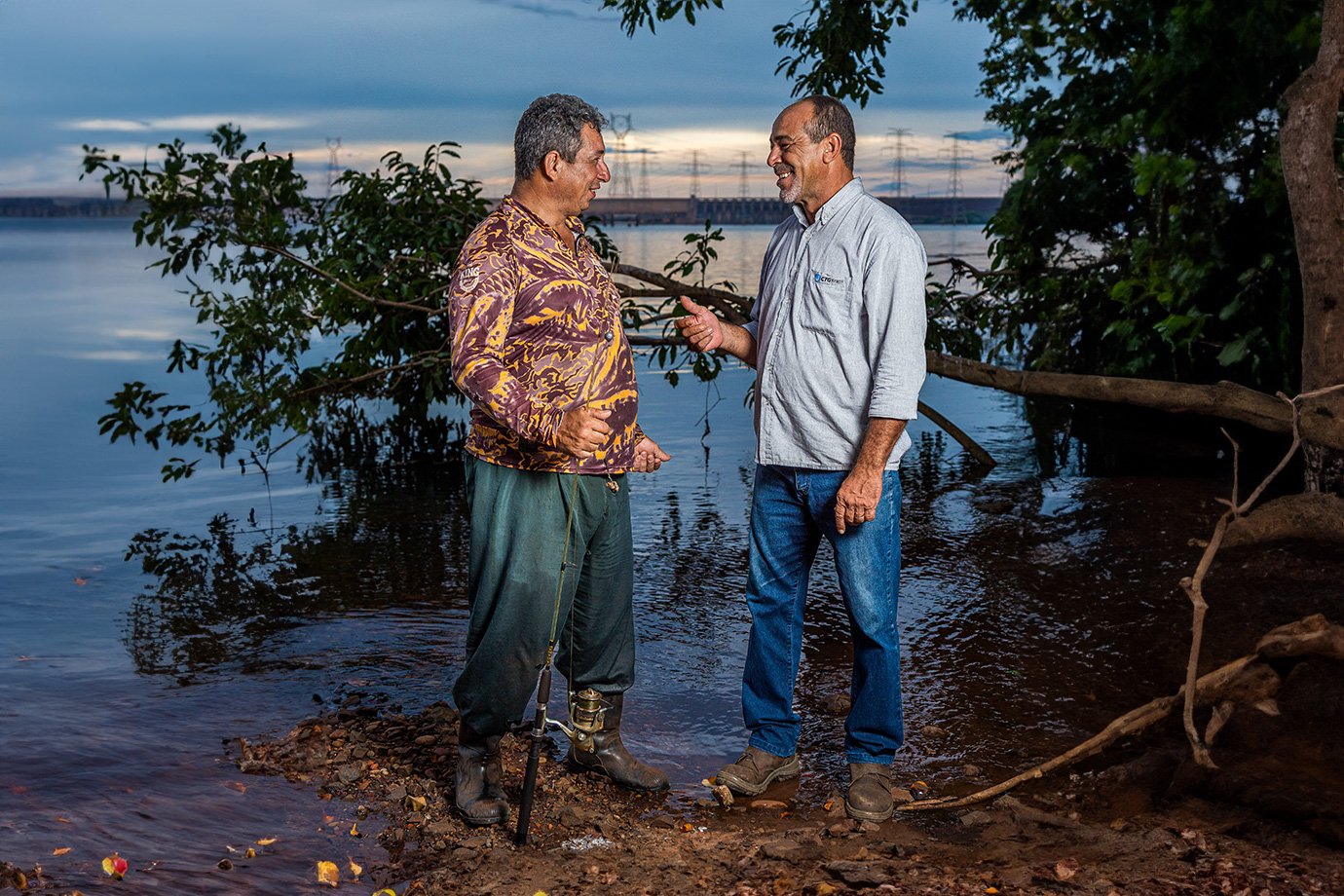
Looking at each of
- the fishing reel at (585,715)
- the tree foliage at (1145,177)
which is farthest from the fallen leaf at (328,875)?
the tree foliage at (1145,177)

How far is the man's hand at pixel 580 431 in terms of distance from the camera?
3723 mm

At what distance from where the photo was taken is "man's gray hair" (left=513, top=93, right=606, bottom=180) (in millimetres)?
3871

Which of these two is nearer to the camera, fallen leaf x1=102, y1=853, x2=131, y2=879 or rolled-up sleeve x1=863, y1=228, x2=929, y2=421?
fallen leaf x1=102, y1=853, x2=131, y2=879

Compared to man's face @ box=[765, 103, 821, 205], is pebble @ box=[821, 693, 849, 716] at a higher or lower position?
lower

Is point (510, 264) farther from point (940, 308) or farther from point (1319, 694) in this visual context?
point (940, 308)

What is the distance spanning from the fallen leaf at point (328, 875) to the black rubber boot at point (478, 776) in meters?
0.45

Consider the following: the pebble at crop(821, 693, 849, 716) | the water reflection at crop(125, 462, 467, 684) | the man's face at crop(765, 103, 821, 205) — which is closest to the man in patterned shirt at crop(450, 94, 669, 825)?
the man's face at crop(765, 103, 821, 205)

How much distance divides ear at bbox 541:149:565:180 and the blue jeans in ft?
3.94

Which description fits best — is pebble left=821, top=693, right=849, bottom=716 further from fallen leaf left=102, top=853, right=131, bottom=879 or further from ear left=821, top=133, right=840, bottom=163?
fallen leaf left=102, top=853, right=131, bottom=879

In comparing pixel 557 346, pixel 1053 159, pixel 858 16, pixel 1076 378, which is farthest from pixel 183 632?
pixel 1053 159

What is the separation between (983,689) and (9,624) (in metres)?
4.90

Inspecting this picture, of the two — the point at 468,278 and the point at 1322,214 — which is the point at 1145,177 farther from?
the point at 468,278

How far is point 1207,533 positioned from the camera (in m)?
7.78

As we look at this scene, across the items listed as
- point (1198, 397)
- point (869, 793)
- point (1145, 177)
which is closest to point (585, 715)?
point (869, 793)
